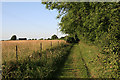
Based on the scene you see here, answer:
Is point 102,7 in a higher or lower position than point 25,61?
higher

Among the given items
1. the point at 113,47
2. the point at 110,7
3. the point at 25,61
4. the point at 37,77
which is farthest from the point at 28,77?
the point at 110,7

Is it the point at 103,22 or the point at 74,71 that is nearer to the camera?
the point at 74,71

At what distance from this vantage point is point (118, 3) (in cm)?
841

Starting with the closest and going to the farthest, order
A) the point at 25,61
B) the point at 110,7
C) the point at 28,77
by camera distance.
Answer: the point at 28,77
the point at 25,61
the point at 110,7

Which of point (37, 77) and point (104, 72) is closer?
point (37, 77)

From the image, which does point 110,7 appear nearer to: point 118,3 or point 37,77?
point 118,3

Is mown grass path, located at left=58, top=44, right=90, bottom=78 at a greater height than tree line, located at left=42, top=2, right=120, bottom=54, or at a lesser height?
lesser

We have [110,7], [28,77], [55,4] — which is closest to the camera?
[28,77]

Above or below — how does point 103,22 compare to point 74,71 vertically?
above

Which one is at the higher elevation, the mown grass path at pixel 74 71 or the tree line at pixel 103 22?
the tree line at pixel 103 22

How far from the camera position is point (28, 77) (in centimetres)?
526

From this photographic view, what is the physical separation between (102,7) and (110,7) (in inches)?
29.7

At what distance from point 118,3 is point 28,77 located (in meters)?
8.11

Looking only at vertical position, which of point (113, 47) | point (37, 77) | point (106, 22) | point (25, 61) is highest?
point (106, 22)
